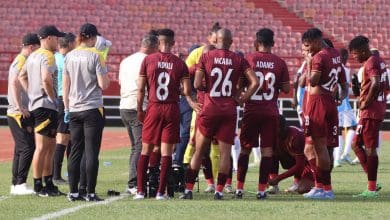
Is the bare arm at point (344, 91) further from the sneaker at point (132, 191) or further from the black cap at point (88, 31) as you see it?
the black cap at point (88, 31)

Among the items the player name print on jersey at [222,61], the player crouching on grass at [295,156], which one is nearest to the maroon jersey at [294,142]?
the player crouching on grass at [295,156]

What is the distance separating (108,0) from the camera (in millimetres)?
40469

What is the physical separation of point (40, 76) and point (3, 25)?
26361 mm

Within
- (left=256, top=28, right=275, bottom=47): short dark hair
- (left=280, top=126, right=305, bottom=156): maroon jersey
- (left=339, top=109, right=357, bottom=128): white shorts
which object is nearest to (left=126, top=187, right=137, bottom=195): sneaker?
(left=280, top=126, right=305, bottom=156): maroon jersey

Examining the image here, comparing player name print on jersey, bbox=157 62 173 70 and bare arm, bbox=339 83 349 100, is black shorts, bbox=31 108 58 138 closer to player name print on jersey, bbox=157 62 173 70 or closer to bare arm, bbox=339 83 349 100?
player name print on jersey, bbox=157 62 173 70

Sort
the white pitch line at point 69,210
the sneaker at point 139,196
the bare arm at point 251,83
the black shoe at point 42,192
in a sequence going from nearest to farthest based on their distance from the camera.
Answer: the white pitch line at point 69,210
the bare arm at point 251,83
the sneaker at point 139,196
the black shoe at point 42,192

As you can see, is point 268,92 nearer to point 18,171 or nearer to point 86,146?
point 86,146

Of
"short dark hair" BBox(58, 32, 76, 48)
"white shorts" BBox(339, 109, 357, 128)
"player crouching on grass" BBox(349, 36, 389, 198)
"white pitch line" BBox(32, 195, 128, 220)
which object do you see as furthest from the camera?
"white shorts" BBox(339, 109, 357, 128)

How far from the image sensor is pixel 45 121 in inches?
533

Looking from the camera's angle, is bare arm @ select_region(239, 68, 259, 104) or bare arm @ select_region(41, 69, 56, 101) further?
bare arm @ select_region(41, 69, 56, 101)

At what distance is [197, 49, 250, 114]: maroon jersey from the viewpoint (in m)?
12.7

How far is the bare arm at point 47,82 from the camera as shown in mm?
13250

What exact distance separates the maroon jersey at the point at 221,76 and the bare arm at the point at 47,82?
1809 millimetres

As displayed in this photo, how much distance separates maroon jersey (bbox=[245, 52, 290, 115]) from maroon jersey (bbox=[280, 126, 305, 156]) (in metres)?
1.10
